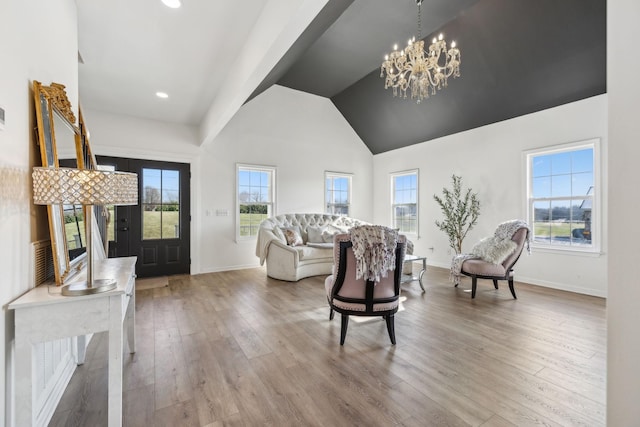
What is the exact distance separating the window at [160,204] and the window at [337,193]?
3.24m

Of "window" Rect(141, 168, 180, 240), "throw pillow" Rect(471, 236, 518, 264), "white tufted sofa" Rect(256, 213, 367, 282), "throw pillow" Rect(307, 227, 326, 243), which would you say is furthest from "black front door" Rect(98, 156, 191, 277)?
"throw pillow" Rect(471, 236, 518, 264)

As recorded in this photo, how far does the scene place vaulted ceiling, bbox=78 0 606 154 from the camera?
2.18 m

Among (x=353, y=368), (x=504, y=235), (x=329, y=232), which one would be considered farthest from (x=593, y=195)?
(x=353, y=368)

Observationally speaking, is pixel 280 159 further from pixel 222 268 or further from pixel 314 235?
pixel 222 268

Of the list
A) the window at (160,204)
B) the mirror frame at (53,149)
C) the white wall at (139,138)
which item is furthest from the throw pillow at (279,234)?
the mirror frame at (53,149)

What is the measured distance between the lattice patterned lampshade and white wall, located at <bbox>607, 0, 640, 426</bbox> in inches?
74.2

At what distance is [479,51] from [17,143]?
16.7ft

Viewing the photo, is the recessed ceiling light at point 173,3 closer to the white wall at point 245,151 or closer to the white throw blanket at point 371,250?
the white throw blanket at point 371,250

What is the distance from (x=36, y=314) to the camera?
45.9 inches

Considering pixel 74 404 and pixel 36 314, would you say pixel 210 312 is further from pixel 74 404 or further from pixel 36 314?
pixel 36 314

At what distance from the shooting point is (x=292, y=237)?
499 cm

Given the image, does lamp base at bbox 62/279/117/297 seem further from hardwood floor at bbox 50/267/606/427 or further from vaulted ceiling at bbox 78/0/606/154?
vaulted ceiling at bbox 78/0/606/154

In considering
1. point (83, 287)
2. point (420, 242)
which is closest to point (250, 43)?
point (83, 287)

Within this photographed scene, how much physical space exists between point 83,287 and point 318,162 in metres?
5.54
